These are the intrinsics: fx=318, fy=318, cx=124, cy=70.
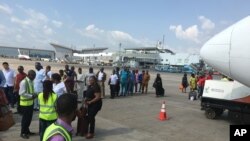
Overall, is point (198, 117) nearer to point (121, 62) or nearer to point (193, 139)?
point (193, 139)

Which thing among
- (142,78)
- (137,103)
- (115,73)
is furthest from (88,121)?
(142,78)

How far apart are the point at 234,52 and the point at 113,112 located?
6.95m

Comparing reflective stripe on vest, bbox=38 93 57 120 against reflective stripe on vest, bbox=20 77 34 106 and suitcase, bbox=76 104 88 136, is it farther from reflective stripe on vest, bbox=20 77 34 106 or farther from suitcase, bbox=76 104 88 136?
suitcase, bbox=76 104 88 136

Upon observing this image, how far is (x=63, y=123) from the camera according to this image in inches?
116

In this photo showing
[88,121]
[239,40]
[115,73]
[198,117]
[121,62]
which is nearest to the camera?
[239,40]

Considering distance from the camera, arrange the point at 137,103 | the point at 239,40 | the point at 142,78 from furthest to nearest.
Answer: the point at 142,78
the point at 137,103
the point at 239,40

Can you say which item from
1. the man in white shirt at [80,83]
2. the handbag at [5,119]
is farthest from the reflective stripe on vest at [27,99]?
the man in white shirt at [80,83]

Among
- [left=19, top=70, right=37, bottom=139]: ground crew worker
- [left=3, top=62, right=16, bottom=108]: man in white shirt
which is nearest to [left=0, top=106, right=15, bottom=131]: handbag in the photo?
[left=19, top=70, right=37, bottom=139]: ground crew worker

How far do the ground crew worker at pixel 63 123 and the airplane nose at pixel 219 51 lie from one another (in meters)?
5.25

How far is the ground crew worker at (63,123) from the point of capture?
9.32 feet

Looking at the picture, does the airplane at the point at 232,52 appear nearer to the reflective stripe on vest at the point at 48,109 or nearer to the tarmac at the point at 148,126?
the tarmac at the point at 148,126

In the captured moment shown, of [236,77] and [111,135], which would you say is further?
[111,135]

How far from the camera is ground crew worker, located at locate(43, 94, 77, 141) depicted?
9.32ft

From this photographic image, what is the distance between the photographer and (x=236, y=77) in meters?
7.36
